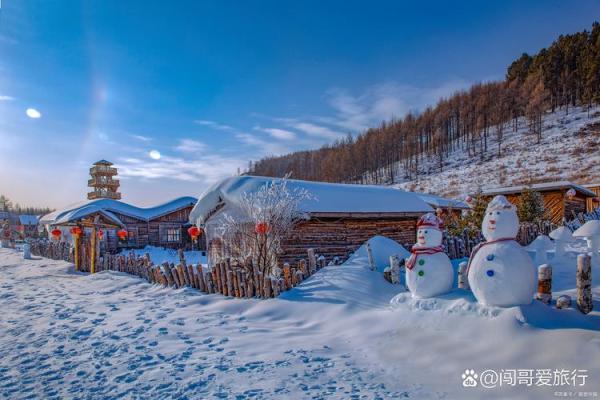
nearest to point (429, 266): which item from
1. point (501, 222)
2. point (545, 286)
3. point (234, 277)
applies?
point (501, 222)

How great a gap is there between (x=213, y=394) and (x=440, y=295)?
4.14 m

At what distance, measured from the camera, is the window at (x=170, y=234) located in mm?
30047

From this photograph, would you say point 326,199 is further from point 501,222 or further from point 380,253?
point 501,222

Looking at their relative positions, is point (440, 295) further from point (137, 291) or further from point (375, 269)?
point (137, 291)

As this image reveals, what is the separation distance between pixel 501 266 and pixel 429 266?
1291mm

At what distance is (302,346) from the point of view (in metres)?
5.56

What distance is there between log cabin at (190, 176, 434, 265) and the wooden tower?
1245 inches

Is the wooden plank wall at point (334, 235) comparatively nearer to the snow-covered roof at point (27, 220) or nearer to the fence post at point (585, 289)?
the fence post at point (585, 289)

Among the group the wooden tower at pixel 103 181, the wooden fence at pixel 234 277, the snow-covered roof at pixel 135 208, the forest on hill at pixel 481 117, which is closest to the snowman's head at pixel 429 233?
the wooden fence at pixel 234 277

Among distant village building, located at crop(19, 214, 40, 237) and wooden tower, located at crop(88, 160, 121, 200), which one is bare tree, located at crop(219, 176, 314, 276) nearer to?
wooden tower, located at crop(88, 160, 121, 200)

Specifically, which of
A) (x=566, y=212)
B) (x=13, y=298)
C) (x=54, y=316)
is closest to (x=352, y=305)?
(x=54, y=316)

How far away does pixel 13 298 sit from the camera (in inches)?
411

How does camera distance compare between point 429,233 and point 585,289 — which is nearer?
point 585,289

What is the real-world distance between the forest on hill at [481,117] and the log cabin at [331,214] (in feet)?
143
